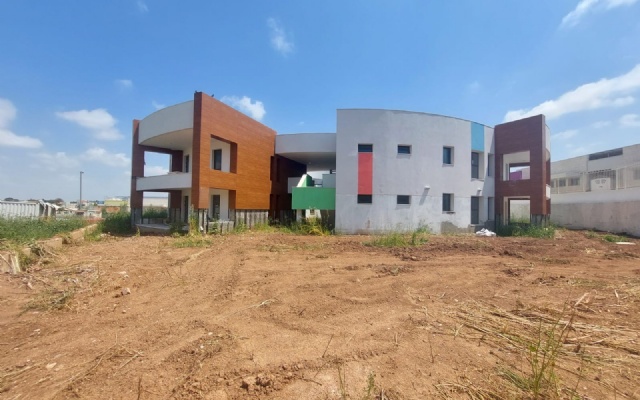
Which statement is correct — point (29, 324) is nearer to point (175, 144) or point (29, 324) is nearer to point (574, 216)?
point (175, 144)

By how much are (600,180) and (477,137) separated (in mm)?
10884

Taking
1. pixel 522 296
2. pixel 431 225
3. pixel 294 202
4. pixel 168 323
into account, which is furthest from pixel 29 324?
pixel 431 225

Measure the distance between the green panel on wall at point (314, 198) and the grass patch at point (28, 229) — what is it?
483 inches

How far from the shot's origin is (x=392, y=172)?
16.9 meters

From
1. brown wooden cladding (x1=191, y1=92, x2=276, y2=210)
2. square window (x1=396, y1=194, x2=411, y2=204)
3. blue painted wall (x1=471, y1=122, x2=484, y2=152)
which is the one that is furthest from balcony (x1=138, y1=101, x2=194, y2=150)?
blue painted wall (x1=471, y1=122, x2=484, y2=152)

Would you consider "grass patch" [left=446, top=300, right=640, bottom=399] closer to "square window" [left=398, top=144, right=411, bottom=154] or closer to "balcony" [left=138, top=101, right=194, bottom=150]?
"square window" [left=398, top=144, right=411, bottom=154]

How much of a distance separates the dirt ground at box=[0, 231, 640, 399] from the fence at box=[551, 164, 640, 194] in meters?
16.5

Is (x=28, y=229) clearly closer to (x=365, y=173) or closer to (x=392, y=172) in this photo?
(x=365, y=173)

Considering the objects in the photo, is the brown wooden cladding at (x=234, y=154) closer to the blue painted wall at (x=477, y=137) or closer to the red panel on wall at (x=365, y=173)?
the red panel on wall at (x=365, y=173)

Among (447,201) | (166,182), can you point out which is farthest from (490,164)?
(166,182)

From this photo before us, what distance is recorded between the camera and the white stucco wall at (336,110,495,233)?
1678cm

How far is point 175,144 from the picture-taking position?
1906 cm

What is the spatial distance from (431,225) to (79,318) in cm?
1704

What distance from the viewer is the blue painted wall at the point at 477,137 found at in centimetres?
1841
